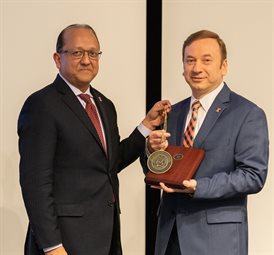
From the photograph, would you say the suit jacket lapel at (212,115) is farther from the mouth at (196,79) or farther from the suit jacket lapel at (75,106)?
the suit jacket lapel at (75,106)

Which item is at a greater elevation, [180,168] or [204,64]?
[204,64]

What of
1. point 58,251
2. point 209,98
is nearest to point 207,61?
point 209,98

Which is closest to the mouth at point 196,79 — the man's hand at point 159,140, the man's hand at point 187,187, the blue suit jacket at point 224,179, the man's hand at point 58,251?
the blue suit jacket at point 224,179

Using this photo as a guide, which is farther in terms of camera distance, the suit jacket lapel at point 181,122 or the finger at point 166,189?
the suit jacket lapel at point 181,122

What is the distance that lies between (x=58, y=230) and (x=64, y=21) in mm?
1535

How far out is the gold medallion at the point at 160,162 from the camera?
1.82 meters

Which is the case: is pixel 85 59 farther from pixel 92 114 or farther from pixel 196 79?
pixel 196 79

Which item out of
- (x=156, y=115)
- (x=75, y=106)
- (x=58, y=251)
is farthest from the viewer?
(x=156, y=115)

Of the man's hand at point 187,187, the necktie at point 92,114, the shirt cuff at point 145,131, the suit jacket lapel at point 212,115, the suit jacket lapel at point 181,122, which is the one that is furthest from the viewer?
the shirt cuff at point 145,131

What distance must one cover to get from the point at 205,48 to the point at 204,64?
7 centimetres

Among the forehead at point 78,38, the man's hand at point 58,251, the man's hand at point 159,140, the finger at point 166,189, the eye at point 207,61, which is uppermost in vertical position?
the forehead at point 78,38

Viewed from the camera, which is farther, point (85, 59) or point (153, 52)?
point (153, 52)

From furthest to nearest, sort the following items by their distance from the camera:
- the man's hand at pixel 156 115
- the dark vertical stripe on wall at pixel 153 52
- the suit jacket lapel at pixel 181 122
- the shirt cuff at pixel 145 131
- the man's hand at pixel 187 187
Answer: the dark vertical stripe on wall at pixel 153 52 < the shirt cuff at pixel 145 131 < the man's hand at pixel 156 115 < the suit jacket lapel at pixel 181 122 < the man's hand at pixel 187 187

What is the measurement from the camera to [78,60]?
2.03 metres
